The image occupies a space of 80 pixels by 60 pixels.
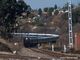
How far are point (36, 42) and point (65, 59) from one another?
19.2 m

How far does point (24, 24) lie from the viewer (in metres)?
47.4

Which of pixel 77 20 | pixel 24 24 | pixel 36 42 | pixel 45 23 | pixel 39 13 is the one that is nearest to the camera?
pixel 36 42

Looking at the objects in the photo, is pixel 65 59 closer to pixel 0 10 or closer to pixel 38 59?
pixel 38 59

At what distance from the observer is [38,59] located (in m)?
16.6

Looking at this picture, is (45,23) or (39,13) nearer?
(45,23)

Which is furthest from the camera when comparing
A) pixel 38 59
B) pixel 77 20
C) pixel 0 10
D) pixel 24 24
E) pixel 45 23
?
pixel 45 23

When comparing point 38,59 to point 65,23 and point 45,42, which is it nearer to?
point 45,42

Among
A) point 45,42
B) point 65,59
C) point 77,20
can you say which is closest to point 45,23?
point 77,20

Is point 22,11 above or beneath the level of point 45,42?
above

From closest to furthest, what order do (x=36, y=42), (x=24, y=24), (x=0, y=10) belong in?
(x=0, y=10)
(x=36, y=42)
(x=24, y=24)

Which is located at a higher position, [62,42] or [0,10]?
[0,10]

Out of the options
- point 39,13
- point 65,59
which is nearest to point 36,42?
point 65,59

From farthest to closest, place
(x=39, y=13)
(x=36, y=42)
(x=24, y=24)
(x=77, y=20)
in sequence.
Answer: (x=39, y=13), (x=24, y=24), (x=77, y=20), (x=36, y=42)

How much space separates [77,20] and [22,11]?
32.8ft
